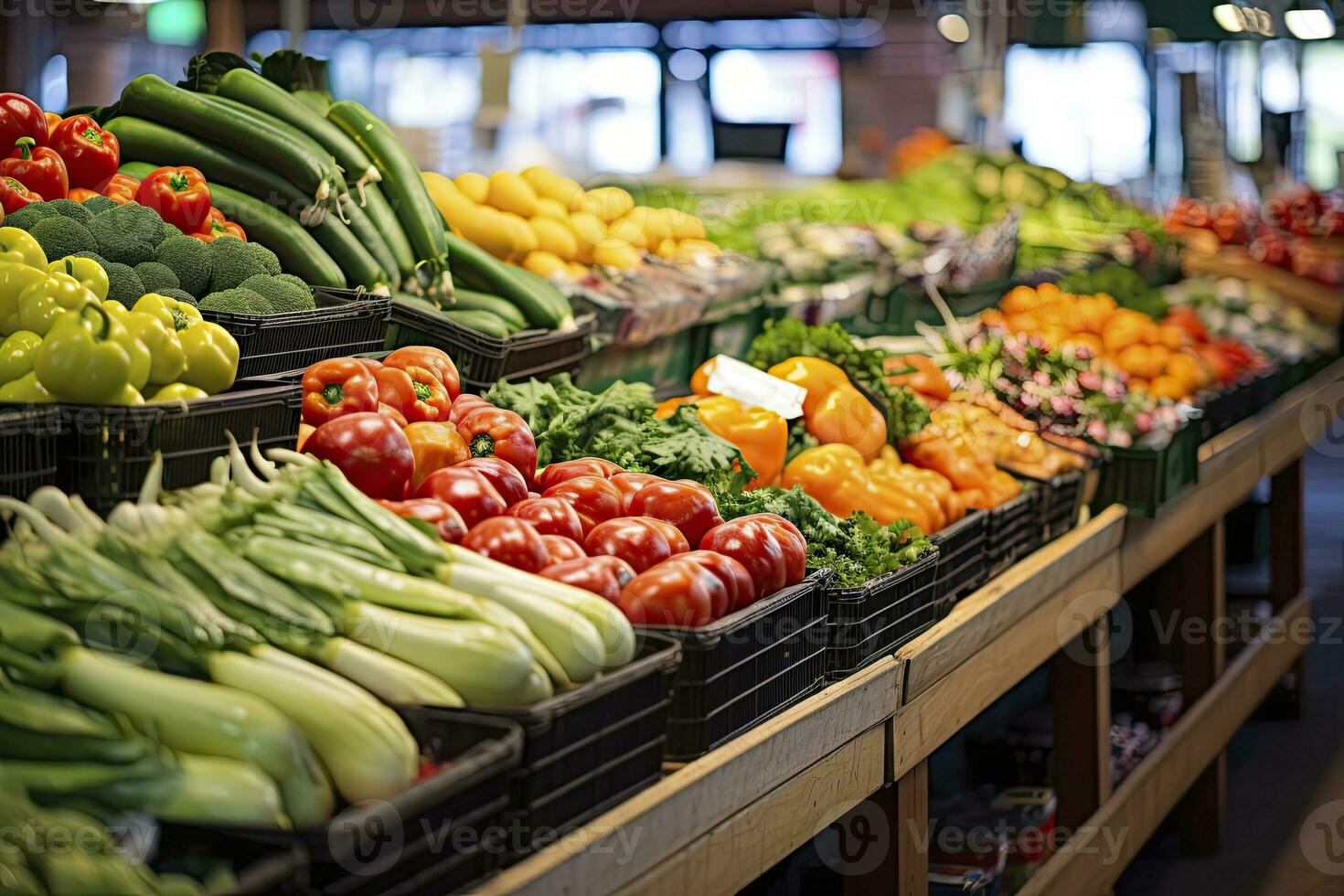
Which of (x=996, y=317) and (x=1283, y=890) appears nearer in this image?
(x=1283, y=890)

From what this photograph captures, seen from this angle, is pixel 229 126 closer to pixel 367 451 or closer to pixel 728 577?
pixel 367 451

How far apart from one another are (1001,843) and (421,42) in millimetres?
10974

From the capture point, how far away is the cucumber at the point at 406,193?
2643 millimetres

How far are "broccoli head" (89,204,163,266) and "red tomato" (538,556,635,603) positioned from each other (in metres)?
0.77

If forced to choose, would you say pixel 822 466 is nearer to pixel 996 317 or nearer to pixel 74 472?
pixel 74 472

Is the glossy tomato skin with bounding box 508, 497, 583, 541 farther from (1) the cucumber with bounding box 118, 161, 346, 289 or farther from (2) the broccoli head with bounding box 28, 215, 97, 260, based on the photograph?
(1) the cucumber with bounding box 118, 161, 346, 289

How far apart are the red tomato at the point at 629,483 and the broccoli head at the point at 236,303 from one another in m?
0.54

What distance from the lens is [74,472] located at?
1.44 meters

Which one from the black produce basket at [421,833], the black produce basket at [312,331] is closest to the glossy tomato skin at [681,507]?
the black produce basket at [312,331]

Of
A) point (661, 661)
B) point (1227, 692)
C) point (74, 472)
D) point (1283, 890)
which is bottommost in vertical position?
point (1283, 890)

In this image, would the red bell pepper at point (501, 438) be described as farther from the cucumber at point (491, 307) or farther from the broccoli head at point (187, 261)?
the cucumber at point (491, 307)

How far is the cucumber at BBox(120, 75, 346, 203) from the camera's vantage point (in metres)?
2.38

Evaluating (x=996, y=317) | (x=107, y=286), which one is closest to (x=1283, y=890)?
(x=996, y=317)

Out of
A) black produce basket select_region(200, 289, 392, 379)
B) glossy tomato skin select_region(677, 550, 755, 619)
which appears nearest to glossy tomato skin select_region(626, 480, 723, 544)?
glossy tomato skin select_region(677, 550, 755, 619)
